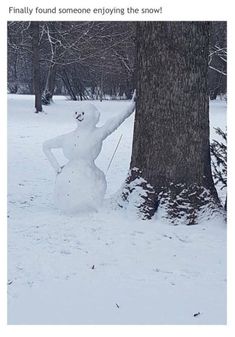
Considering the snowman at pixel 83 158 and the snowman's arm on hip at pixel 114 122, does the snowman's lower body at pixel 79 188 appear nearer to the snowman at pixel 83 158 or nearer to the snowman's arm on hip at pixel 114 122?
the snowman at pixel 83 158

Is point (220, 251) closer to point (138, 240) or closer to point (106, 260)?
point (138, 240)

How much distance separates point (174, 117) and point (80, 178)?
107cm

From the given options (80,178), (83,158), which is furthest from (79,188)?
(83,158)

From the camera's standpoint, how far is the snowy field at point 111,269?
8.83 feet

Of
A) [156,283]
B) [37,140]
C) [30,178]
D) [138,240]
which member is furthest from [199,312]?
[37,140]

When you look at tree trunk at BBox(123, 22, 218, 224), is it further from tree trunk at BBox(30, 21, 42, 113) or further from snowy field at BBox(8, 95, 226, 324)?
tree trunk at BBox(30, 21, 42, 113)

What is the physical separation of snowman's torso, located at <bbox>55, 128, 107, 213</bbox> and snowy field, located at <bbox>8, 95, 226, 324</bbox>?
Answer: 0.12 metres

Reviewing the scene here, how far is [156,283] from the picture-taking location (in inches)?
119

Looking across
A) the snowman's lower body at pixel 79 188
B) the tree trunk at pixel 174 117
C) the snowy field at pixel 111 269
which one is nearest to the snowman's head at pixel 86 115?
the snowman's lower body at pixel 79 188

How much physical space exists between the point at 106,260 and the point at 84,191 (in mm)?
1044

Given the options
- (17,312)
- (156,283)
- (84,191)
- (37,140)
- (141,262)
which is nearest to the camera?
(17,312)

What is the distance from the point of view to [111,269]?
3207 millimetres

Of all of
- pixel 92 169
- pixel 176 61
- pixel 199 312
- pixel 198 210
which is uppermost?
pixel 176 61

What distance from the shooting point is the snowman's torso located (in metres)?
4.25
